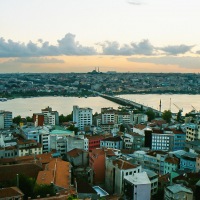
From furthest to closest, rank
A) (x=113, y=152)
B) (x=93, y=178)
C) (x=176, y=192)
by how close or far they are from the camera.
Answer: (x=113, y=152) < (x=93, y=178) < (x=176, y=192)

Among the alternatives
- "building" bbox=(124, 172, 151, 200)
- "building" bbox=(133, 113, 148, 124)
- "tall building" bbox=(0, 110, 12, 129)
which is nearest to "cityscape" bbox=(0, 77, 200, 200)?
"building" bbox=(124, 172, 151, 200)

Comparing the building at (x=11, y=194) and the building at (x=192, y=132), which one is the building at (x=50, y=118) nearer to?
the building at (x=192, y=132)

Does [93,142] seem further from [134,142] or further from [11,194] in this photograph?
[11,194]

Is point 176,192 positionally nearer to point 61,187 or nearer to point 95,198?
point 95,198

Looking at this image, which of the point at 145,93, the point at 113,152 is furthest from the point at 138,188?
the point at 145,93

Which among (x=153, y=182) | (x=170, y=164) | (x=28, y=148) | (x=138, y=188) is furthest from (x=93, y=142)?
(x=138, y=188)

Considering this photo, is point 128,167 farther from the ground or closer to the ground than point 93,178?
farther from the ground

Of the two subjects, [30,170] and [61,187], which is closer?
[61,187]

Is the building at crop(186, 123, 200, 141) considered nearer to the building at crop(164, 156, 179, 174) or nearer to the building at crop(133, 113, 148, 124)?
the building at crop(164, 156, 179, 174)

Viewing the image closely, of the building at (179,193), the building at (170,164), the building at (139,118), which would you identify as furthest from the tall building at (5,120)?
the building at (179,193)
